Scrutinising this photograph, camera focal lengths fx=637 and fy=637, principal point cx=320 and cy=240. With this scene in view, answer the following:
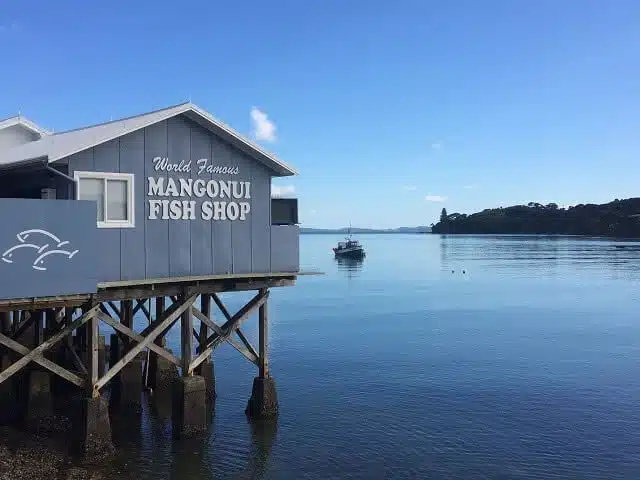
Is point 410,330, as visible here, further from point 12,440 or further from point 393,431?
point 12,440

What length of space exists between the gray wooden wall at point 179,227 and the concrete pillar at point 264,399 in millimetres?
3783

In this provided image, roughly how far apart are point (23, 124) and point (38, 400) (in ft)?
30.6

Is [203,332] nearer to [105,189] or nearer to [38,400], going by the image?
[38,400]

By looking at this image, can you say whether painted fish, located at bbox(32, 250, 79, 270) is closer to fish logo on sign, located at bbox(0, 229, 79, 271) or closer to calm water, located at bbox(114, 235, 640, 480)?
fish logo on sign, located at bbox(0, 229, 79, 271)


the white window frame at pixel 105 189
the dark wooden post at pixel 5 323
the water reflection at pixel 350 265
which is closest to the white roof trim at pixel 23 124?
the dark wooden post at pixel 5 323

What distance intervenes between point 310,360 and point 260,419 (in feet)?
35.0

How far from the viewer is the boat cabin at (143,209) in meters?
13.5

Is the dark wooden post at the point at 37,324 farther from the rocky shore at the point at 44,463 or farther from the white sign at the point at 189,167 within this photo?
the white sign at the point at 189,167

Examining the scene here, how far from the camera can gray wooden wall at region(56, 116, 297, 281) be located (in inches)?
597

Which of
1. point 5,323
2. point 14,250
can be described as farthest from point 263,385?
point 5,323

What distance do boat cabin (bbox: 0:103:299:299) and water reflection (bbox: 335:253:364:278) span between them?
6776cm

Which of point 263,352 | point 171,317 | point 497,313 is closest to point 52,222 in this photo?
point 171,317

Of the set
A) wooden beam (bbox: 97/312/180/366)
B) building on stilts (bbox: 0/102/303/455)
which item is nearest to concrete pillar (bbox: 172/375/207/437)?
building on stilts (bbox: 0/102/303/455)

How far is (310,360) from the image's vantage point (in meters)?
30.3
